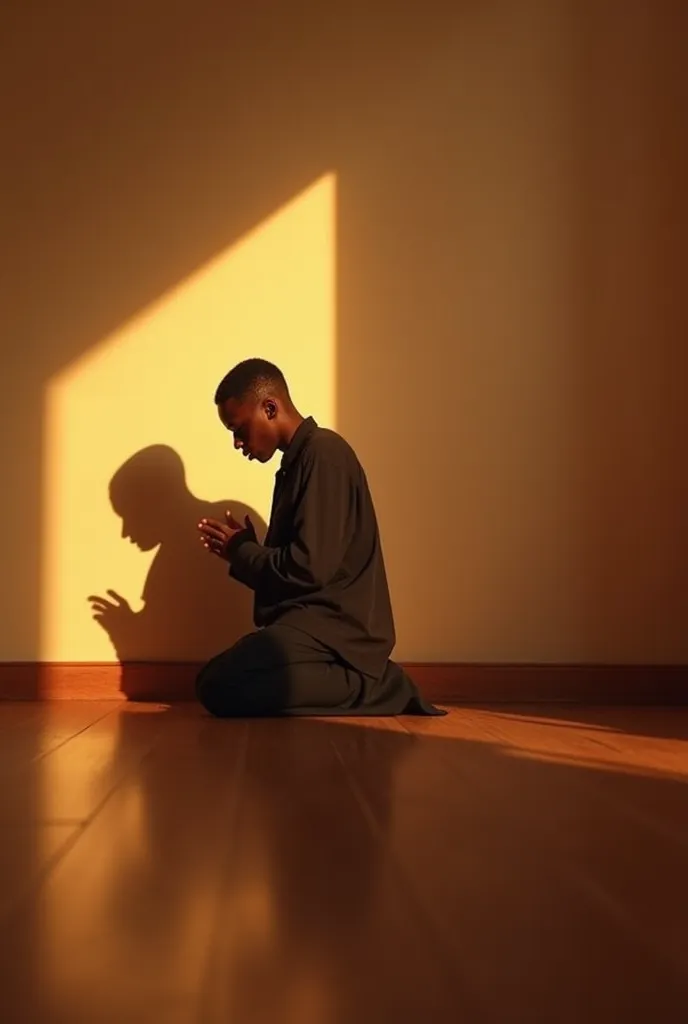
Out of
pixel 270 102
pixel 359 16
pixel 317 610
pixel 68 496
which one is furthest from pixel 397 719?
pixel 359 16

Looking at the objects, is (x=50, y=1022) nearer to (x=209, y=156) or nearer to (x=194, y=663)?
(x=194, y=663)

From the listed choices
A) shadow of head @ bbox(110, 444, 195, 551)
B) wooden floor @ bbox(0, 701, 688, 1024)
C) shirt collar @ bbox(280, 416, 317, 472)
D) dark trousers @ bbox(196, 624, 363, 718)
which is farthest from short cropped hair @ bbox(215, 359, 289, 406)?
wooden floor @ bbox(0, 701, 688, 1024)

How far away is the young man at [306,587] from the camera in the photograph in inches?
103

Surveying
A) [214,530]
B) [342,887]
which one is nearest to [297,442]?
[214,530]

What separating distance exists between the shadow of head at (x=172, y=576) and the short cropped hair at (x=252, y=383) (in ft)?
1.30

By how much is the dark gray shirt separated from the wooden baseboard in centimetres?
41

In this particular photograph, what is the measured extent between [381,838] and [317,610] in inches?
59.0

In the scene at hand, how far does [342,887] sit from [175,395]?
7.73ft

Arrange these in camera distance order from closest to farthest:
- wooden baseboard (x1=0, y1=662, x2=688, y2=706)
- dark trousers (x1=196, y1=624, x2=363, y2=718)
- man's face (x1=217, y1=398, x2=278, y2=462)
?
dark trousers (x1=196, y1=624, x2=363, y2=718) → man's face (x1=217, y1=398, x2=278, y2=462) → wooden baseboard (x1=0, y1=662, x2=688, y2=706)

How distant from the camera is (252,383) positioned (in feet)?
9.30

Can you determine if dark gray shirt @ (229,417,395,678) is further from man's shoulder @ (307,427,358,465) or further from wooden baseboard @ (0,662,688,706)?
wooden baseboard @ (0,662,688,706)

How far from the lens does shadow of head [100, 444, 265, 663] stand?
3137 millimetres

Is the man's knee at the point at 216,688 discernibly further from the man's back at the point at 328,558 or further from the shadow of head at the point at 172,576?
the shadow of head at the point at 172,576

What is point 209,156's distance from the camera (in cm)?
326
